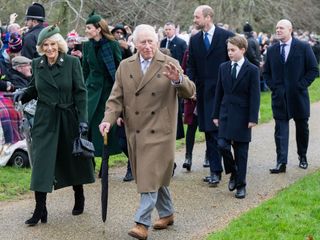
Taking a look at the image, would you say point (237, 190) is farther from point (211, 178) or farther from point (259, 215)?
point (259, 215)

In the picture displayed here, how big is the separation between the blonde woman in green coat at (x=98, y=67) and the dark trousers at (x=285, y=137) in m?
2.26

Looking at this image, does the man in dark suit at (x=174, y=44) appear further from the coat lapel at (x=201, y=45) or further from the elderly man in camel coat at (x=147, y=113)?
the elderly man in camel coat at (x=147, y=113)

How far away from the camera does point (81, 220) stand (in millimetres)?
7254

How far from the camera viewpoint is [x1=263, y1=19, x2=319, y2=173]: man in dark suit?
983 centimetres

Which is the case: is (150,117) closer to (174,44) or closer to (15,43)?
(15,43)

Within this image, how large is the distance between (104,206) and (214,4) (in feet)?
81.8

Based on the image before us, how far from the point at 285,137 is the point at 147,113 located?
381cm

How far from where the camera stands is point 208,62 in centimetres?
912

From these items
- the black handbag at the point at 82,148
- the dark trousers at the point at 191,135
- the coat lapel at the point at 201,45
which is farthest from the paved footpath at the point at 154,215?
the coat lapel at the point at 201,45

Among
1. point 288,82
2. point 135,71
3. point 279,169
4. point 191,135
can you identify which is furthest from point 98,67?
point 279,169

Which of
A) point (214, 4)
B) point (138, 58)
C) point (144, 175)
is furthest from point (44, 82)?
point (214, 4)

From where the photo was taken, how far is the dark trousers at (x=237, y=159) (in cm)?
835

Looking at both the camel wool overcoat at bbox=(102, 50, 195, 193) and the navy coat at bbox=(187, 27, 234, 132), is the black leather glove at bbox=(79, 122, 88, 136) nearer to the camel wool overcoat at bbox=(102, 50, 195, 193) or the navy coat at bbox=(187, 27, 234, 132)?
the camel wool overcoat at bbox=(102, 50, 195, 193)

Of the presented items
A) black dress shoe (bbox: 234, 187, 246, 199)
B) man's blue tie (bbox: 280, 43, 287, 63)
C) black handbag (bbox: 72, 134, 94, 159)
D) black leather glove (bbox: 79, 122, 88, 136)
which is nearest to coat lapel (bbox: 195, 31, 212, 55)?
man's blue tie (bbox: 280, 43, 287, 63)
